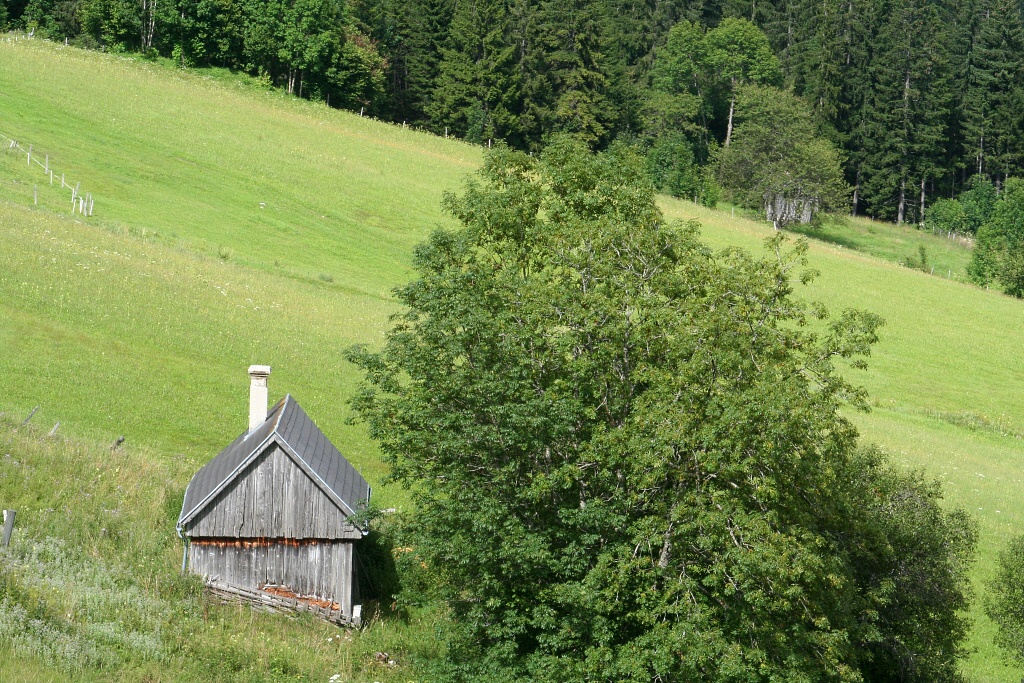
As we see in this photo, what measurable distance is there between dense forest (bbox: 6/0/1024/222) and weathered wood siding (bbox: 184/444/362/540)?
89171mm

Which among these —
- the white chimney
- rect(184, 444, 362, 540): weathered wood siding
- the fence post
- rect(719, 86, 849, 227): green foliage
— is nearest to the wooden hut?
rect(184, 444, 362, 540): weathered wood siding

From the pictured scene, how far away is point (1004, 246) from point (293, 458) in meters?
91.2

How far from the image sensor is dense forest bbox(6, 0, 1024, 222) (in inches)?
4284

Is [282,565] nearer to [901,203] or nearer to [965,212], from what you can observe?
[965,212]

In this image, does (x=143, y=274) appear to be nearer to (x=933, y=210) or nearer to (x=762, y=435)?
(x=762, y=435)

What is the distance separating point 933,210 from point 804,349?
119 metres

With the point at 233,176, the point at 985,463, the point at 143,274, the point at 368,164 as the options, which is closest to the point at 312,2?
the point at 368,164

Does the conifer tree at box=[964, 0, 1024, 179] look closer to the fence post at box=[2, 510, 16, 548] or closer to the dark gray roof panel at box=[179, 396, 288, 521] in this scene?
the dark gray roof panel at box=[179, 396, 288, 521]

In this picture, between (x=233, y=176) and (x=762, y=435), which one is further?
(x=233, y=176)

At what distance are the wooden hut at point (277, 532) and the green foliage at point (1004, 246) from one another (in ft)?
253

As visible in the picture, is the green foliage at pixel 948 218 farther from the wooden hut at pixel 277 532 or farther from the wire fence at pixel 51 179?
the wooden hut at pixel 277 532

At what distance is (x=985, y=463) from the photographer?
47.6 m

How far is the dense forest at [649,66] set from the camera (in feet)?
357

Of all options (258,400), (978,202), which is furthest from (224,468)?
(978,202)
